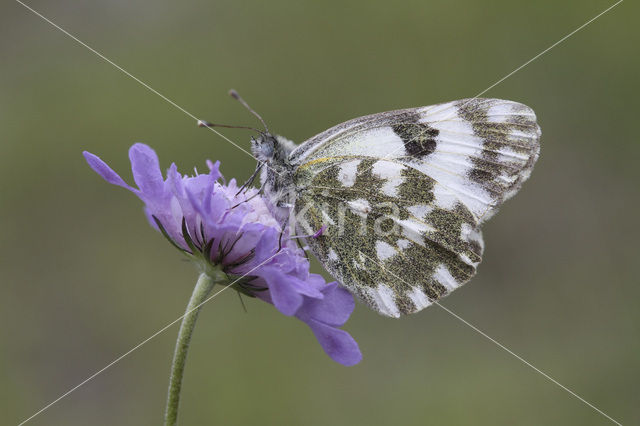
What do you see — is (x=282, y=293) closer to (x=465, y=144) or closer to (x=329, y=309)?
(x=329, y=309)

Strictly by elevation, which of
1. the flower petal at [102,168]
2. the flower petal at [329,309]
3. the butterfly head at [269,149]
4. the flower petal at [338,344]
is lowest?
the flower petal at [338,344]

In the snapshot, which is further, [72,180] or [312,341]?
[72,180]

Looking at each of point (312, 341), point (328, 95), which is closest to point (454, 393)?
point (312, 341)

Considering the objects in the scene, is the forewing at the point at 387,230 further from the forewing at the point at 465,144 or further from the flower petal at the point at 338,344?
the flower petal at the point at 338,344

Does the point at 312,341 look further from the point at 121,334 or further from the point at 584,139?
the point at 584,139

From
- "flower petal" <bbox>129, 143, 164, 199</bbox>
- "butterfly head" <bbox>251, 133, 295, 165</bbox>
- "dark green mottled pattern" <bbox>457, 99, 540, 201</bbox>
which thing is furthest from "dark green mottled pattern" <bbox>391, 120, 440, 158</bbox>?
"flower petal" <bbox>129, 143, 164, 199</bbox>

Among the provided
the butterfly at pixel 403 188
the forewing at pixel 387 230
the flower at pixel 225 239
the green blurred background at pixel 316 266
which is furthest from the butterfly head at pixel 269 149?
the green blurred background at pixel 316 266

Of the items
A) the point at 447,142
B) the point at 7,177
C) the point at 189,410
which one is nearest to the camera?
the point at 447,142
